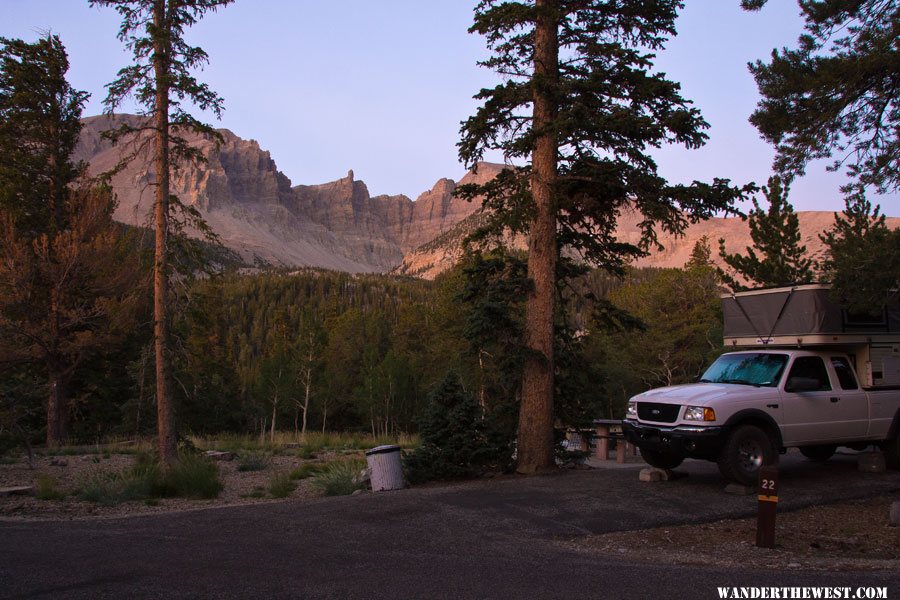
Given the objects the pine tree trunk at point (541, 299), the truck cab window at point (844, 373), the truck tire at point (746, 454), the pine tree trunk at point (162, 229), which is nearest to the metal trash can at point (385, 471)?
the pine tree trunk at point (541, 299)

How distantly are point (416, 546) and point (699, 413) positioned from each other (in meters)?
4.46

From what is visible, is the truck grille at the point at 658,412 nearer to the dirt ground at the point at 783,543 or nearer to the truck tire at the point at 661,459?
the truck tire at the point at 661,459

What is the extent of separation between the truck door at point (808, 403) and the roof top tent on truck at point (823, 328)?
1.31 feet

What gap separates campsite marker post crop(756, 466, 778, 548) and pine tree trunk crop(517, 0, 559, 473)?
16.5 feet

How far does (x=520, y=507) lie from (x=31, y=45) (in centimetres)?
2793

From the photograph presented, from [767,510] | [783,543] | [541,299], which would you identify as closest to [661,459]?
[541,299]

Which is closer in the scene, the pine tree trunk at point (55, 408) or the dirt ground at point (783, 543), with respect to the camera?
the dirt ground at point (783, 543)

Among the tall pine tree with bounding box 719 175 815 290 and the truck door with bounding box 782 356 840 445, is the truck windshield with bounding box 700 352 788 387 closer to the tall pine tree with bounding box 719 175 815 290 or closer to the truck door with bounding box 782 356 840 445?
the truck door with bounding box 782 356 840 445

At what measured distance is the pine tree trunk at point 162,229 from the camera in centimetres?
1441

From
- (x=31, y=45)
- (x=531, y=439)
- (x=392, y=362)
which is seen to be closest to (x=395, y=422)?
(x=392, y=362)

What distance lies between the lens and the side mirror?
930 centimetres

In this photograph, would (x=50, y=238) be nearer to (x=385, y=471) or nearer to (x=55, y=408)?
(x=55, y=408)

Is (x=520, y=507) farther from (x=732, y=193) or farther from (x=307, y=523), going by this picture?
(x=732, y=193)

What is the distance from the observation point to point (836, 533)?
7262 millimetres
